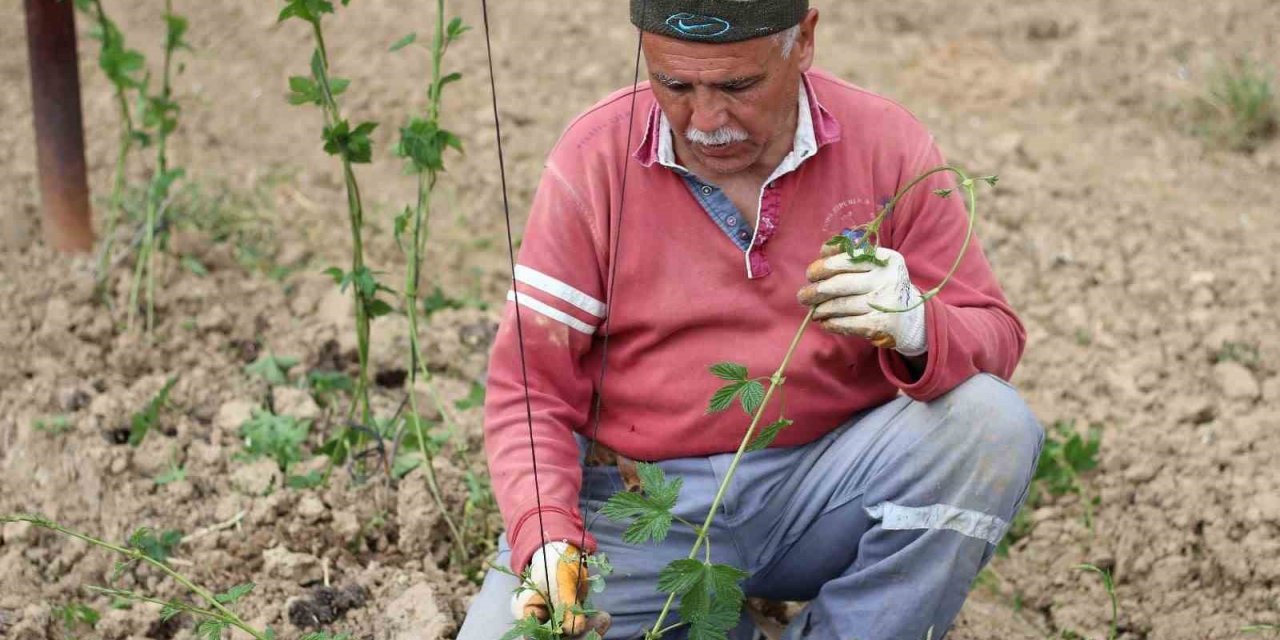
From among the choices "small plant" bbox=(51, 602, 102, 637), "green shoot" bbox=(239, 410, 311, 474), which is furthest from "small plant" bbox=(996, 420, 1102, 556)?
"small plant" bbox=(51, 602, 102, 637)

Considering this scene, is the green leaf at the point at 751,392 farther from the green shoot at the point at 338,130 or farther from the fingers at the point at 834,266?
the green shoot at the point at 338,130

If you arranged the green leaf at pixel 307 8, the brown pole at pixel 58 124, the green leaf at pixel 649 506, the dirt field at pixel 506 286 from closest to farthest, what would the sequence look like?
the green leaf at pixel 649 506 → the green leaf at pixel 307 8 → the dirt field at pixel 506 286 → the brown pole at pixel 58 124

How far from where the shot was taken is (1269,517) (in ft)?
9.04

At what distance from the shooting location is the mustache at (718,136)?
215 centimetres

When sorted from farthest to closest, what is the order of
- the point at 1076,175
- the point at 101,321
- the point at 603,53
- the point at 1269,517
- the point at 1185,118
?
the point at 603,53 → the point at 1185,118 → the point at 1076,175 → the point at 101,321 → the point at 1269,517

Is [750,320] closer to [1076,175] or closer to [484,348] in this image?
[484,348]

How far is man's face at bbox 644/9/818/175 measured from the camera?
2105 millimetres

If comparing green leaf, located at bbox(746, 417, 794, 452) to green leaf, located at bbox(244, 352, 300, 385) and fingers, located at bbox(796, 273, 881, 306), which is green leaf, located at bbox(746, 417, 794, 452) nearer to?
fingers, located at bbox(796, 273, 881, 306)

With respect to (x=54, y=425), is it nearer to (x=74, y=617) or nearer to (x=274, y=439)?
(x=274, y=439)

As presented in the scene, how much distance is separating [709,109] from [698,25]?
0.13 metres

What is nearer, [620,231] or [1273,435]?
[620,231]

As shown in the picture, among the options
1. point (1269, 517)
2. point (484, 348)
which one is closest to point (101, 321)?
point (484, 348)

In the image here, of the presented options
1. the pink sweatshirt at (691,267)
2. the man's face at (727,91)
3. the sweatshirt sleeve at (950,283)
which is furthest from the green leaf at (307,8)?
the sweatshirt sleeve at (950,283)

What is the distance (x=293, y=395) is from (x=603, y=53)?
7.25ft
